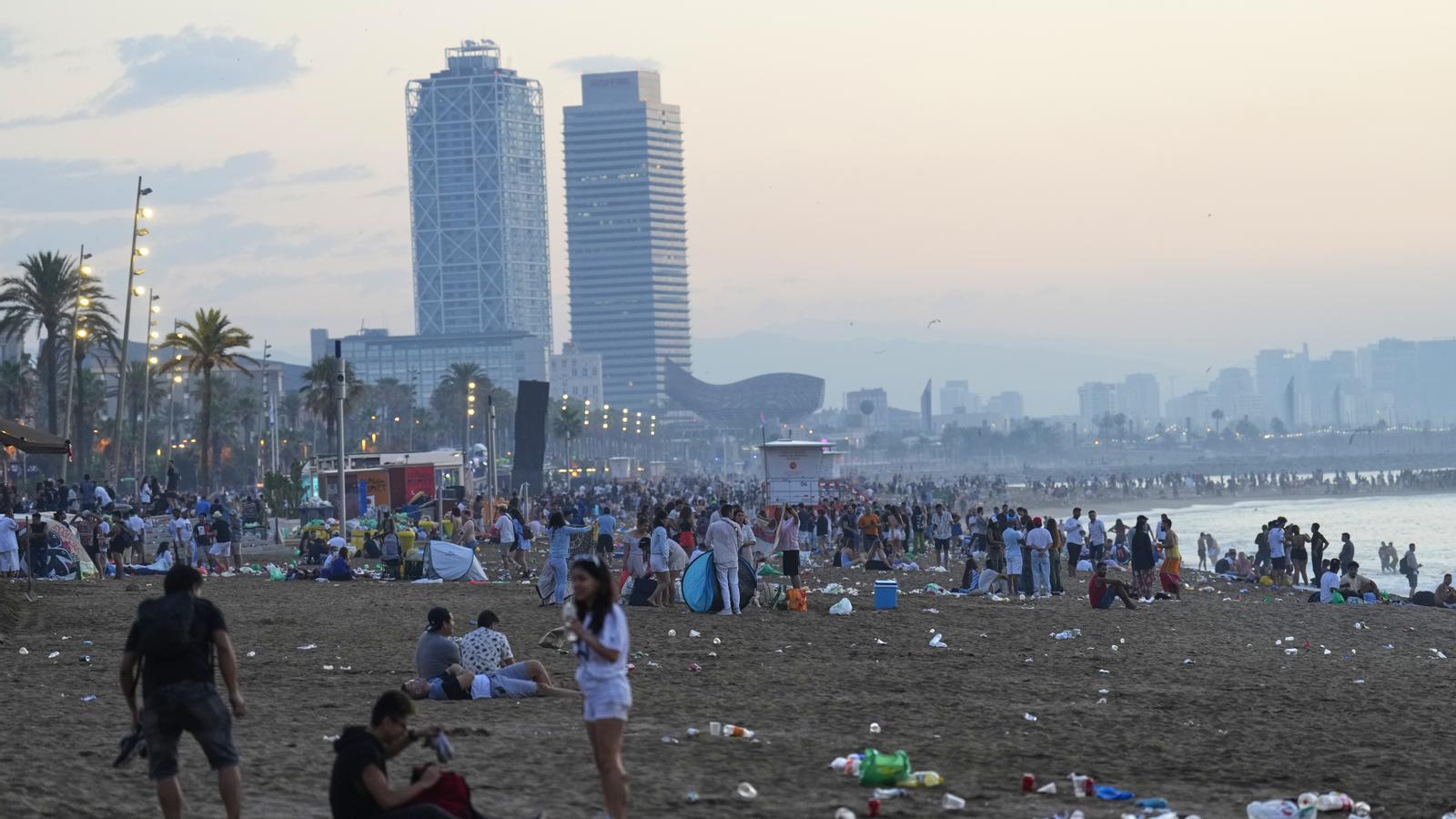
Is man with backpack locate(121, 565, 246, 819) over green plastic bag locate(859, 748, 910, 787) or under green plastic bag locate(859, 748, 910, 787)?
over

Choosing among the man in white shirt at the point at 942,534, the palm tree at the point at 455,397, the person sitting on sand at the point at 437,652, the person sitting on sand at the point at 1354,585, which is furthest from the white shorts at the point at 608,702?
the palm tree at the point at 455,397

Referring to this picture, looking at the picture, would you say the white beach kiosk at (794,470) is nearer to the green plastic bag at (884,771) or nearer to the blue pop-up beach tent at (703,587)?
the blue pop-up beach tent at (703,587)

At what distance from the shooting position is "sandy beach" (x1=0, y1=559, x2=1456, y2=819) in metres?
9.42

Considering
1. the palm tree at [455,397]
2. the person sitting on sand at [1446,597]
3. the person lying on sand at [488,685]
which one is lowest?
the person sitting on sand at [1446,597]

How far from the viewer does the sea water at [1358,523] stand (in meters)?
62.7

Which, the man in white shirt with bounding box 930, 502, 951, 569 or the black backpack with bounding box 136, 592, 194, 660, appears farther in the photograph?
the man in white shirt with bounding box 930, 502, 951, 569

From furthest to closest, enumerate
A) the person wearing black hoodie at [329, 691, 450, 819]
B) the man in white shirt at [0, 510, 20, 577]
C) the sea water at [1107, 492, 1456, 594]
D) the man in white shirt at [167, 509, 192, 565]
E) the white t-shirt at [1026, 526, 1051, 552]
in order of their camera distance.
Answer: the sea water at [1107, 492, 1456, 594] < the man in white shirt at [167, 509, 192, 565] < the white t-shirt at [1026, 526, 1051, 552] < the man in white shirt at [0, 510, 20, 577] < the person wearing black hoodie at [329, 691, 450, 819]

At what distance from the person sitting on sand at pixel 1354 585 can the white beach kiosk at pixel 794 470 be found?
59.0 ft

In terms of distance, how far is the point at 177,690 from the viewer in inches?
305

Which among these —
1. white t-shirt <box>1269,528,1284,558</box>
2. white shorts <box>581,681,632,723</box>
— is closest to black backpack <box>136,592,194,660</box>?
white shorts <box>581,681,632,723</box>

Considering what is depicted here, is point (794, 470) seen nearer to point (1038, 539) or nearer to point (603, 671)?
point (1038, 539)

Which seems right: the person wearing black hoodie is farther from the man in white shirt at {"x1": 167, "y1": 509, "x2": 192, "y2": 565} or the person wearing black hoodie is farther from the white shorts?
the man in white shirt at {"x1": 167, "y1": 509, "x2": 192, "y2": 565}

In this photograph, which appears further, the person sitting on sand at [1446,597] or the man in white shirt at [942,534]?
the man in white shirt at [942,534]

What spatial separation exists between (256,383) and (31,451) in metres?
145
